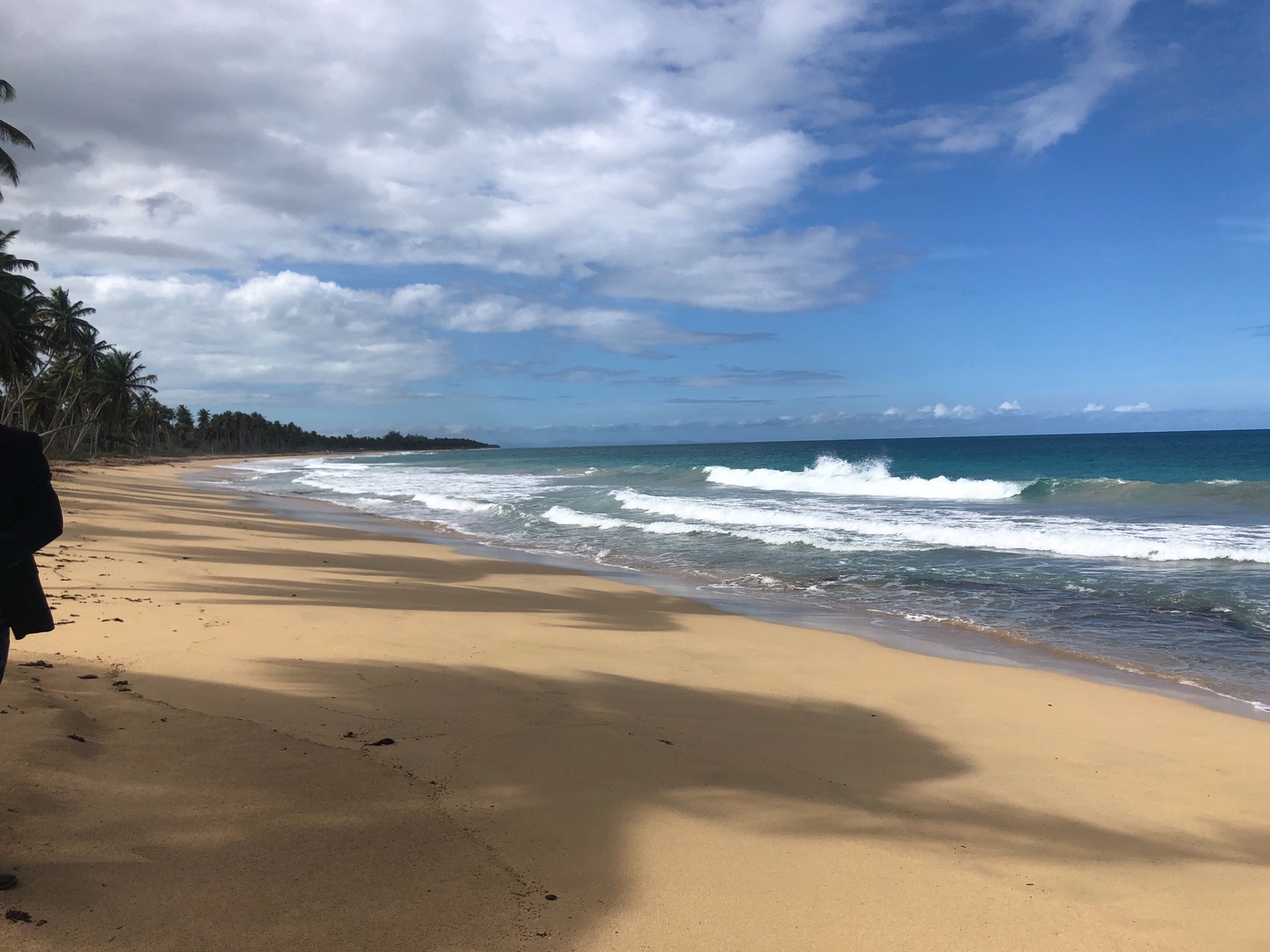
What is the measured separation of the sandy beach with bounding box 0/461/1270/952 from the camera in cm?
285

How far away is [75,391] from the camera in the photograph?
182 ft

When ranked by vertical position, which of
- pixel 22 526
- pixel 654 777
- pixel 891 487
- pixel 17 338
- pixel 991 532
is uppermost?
pixel 17 338

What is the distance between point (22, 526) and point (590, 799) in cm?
268

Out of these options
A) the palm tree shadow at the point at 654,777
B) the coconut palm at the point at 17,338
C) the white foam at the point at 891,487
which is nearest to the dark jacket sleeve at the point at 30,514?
the palm tree shadow at the point at 654,777

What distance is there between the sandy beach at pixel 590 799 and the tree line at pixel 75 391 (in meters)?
7.47

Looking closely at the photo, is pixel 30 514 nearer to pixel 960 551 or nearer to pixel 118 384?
pixel 960 551

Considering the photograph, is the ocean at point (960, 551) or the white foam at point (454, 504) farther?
the white foam at point (454, 504)

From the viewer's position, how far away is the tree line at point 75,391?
3238cm

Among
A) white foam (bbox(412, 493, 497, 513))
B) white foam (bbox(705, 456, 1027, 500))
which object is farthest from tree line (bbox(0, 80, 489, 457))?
white foam (bbox(705, 456, 1027, 500))

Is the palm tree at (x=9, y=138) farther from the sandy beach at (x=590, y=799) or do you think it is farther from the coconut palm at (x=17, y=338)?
the sandy beach at (x=590, y=799)

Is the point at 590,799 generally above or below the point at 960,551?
below

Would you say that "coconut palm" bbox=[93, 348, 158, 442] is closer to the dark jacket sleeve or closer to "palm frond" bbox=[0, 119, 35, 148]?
"palm frond" bbox=[0, 119, 35, 148]

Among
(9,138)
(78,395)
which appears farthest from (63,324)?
(9,138)

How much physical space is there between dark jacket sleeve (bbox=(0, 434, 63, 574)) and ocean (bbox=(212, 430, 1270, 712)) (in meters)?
8.30
